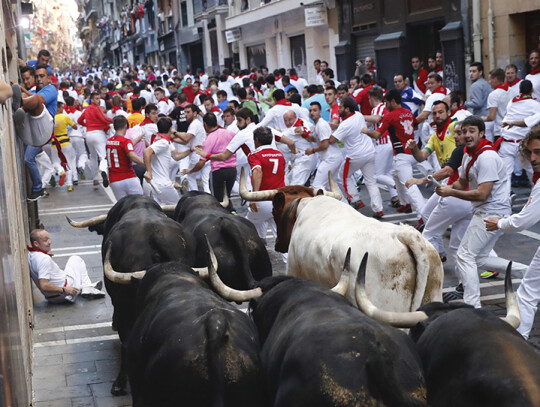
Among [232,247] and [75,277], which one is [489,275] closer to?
[232,247]

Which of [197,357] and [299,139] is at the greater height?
[299,139]

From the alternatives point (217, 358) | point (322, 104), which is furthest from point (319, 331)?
point (322, 104)

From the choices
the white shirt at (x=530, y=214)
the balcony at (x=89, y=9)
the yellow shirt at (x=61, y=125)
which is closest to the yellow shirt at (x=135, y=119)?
the yellow shirt at (x=61, y=125)

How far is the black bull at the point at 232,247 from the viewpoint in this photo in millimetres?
7578

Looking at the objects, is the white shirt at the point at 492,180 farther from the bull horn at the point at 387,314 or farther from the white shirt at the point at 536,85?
the white shirt at the point at 536,85

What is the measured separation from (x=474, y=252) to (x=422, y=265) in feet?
8.39

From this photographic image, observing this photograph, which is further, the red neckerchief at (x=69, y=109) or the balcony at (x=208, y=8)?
the balcony at (x=208, y=8)

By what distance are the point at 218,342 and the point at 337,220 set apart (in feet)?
8.39

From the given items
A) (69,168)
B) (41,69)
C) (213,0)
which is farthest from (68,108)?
(213,0)

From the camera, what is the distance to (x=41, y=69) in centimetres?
1309

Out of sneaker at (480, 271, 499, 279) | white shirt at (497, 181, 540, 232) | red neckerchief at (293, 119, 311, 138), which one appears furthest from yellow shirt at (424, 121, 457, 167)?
white shirt at (497, 181, 540, 232)

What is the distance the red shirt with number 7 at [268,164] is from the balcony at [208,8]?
35.0 metres

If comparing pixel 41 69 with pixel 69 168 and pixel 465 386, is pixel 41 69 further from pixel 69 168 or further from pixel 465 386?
pixel 465 386

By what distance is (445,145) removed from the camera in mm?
11148
